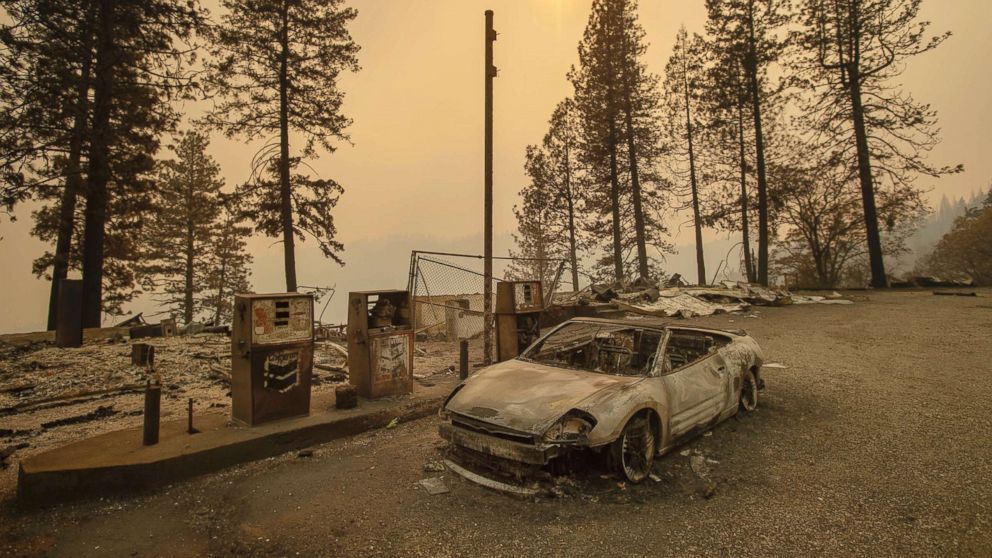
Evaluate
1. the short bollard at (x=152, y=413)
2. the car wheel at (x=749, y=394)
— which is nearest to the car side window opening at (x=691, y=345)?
the car wheel at (x=749, y=394)

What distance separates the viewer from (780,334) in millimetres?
10953

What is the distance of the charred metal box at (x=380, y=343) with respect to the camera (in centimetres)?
612

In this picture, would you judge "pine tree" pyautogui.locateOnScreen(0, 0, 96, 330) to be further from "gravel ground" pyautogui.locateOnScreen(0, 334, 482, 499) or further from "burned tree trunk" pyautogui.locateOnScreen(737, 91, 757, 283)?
"burned tree trunk" pyautogui.locateOnScreen(737, 91, 757, 283)

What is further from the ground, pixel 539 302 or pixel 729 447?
pixel 539 302

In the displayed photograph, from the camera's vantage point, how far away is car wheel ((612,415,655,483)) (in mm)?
3855

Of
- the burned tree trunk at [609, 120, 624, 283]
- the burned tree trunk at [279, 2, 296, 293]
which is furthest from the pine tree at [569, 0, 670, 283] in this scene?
the burned tree trunk at [279, 2, 296, 293]

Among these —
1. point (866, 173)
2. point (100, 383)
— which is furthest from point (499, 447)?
Result: point (866, 173)

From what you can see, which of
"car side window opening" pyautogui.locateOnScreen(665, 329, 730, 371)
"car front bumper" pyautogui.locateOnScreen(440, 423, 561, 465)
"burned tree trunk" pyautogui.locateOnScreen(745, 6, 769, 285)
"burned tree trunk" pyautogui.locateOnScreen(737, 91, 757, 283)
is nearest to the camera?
"car front bumper" pyautogui.locateOnScreen(440, 423, 561, 465)

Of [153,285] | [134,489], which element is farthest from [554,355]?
[153,285]

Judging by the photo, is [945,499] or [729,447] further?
[729,447]

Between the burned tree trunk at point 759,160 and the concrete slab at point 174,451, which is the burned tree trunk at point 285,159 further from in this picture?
the burned tree trunk at point 759,160

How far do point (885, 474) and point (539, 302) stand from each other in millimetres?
5261

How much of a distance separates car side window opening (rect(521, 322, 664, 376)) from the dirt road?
1060 millimetres

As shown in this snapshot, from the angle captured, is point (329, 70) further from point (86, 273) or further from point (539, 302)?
point (539, 302)
